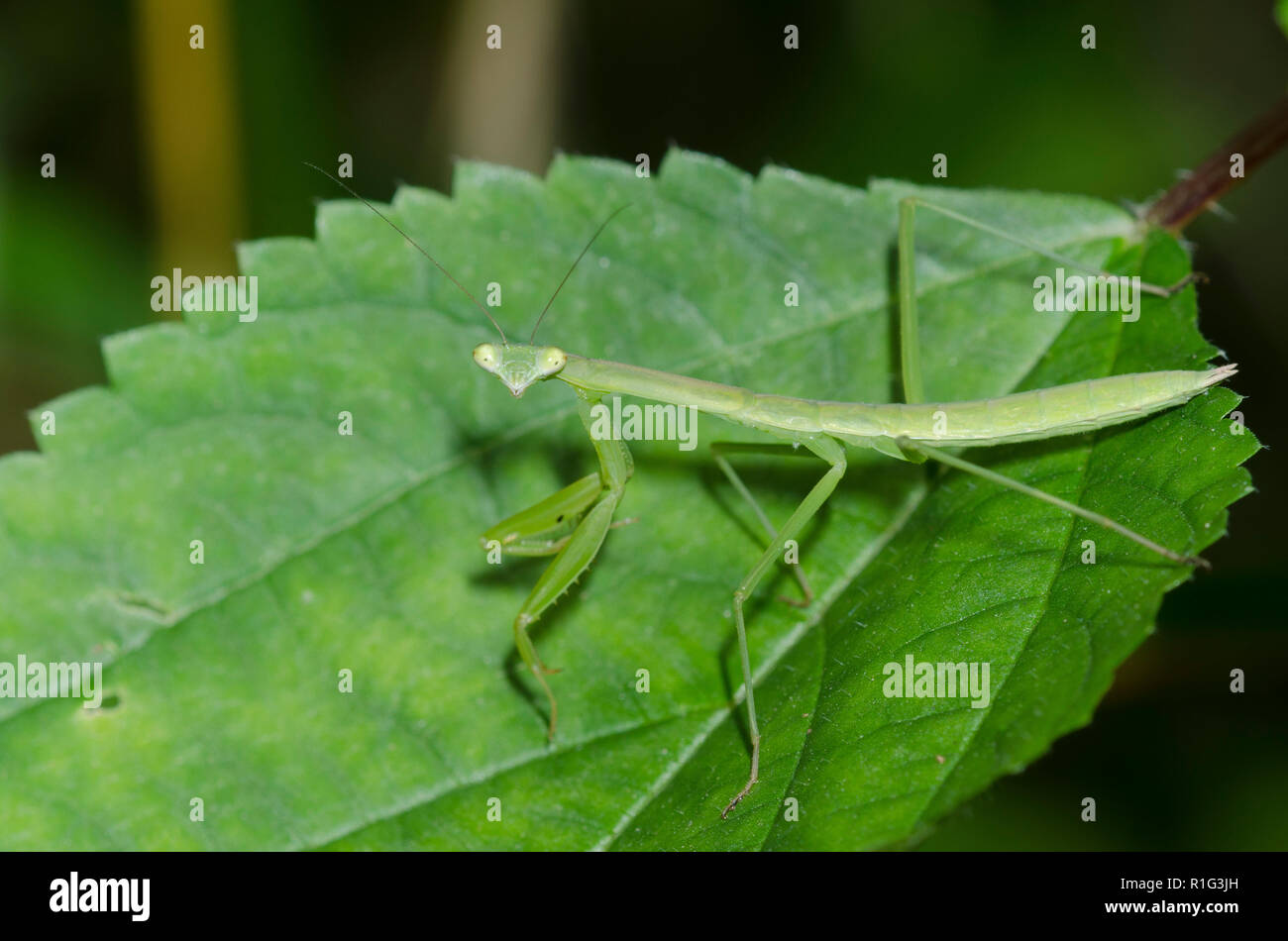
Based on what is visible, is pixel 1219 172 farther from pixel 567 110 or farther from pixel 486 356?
pixel 567 110

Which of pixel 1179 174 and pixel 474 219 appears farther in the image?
pixel 474 219

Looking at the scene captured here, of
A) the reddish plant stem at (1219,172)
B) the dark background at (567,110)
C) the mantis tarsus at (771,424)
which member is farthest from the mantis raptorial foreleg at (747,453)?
the dark background at (567,110)

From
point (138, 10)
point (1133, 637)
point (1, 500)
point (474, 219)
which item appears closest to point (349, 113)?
point (138, 10)

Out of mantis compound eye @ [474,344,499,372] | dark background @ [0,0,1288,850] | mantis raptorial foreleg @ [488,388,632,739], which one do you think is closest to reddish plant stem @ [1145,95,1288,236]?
dark background @ [0,0,1288,850]

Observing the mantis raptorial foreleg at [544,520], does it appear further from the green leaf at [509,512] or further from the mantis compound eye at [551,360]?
the mantis compound eye at [551,360]

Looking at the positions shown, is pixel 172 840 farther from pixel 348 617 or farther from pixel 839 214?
pixel 839 214

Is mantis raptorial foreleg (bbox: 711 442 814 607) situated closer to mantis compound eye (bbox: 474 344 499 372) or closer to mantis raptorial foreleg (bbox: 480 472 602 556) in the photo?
mantis raptorial foreleg (bbox: 480 472 602 556)

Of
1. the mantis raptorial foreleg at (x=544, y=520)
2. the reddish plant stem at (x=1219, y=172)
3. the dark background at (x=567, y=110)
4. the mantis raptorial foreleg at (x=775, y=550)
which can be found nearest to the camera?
the reddish plant stem at (x=1219, y=172)
